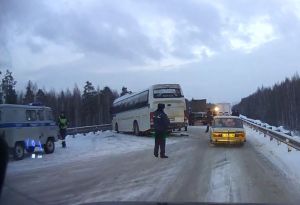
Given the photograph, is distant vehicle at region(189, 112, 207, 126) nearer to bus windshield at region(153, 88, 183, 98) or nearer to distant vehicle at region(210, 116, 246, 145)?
bus windshield at region(153, 88, 183, 98)

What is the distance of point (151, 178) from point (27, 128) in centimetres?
1001

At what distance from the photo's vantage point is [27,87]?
134 meters

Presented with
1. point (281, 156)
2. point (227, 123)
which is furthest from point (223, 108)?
point (281, 156)

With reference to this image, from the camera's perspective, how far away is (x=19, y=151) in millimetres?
22625

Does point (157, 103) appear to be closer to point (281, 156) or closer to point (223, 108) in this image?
point (281, 156)

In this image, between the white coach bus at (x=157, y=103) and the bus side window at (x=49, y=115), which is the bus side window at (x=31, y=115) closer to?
the bus side window at (x=49, y=115)

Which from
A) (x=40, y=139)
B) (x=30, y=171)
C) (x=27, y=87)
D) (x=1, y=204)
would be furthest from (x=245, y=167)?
(x=27, y=87)

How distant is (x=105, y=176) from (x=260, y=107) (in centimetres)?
18375

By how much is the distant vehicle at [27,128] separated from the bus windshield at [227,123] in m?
8.21

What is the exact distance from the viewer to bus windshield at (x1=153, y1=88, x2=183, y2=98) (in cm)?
3500

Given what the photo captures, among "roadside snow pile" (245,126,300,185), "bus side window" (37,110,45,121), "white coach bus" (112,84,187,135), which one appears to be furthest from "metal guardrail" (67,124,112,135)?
"roadside snow pile" (245,126,300,185)

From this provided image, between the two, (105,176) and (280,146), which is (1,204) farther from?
(280,146)

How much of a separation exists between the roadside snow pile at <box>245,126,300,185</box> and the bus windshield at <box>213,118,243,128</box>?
1345 millimetres

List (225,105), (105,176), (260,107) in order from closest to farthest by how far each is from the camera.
Answer: (105,176) < (225,105) < (260,107)
